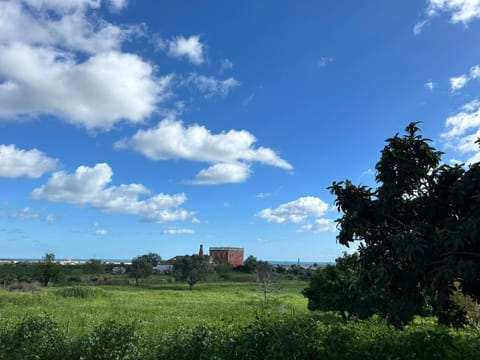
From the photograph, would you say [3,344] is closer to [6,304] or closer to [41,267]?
[6,304]

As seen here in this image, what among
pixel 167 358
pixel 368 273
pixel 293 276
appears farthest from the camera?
pixel 293 276

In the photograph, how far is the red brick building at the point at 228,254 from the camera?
5753 inches

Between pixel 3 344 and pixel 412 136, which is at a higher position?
pixel 412 136

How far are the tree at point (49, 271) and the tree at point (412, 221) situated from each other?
66.0 meters

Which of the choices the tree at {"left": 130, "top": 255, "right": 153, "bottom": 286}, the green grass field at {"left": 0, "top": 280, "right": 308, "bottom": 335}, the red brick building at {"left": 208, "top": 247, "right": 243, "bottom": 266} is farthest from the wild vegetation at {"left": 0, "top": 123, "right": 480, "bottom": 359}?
the red brick building at {"left": 208, "top": 247, "right": 243, "bottom": 266}

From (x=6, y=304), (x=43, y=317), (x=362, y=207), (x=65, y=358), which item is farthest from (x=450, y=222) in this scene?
(x=6, y=304)

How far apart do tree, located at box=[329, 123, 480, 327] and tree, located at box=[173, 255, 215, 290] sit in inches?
2504

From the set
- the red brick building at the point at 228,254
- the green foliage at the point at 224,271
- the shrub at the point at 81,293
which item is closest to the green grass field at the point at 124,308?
the shrub at the point at 81,293

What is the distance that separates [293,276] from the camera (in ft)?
288

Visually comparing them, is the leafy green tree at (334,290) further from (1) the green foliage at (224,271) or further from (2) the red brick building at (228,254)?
(2) the red brick building at (228,254)

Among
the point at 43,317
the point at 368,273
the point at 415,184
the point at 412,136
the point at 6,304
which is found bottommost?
the point at 6,304

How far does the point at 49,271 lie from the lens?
2456 inches

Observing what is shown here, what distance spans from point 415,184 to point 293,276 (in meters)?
85.1

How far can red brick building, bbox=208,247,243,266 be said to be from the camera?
14612cm
